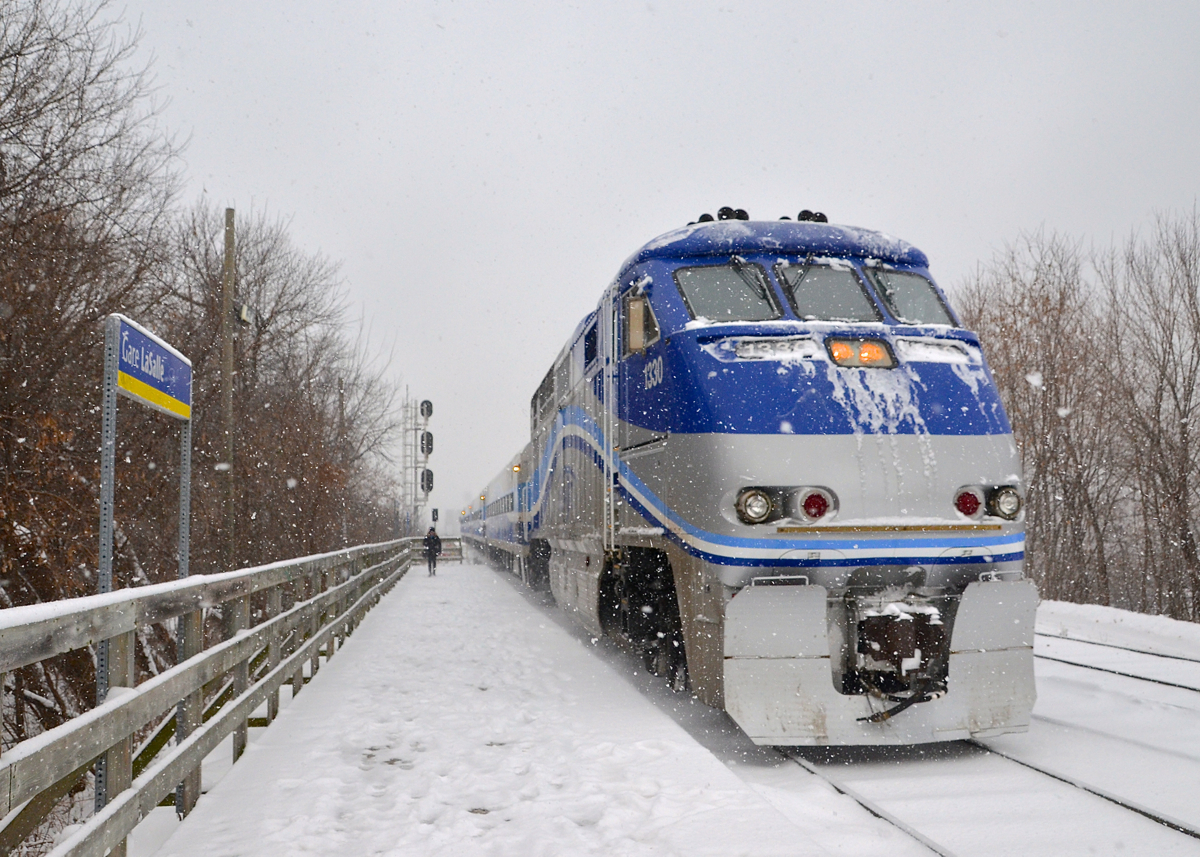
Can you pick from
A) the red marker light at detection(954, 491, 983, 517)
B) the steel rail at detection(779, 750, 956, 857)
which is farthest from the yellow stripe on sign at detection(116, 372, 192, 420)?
the red marker light at detection(954, 491, 983, 517)

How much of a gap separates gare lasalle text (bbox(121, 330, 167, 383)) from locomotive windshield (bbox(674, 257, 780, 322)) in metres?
3.45

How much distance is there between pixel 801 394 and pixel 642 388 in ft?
5.38

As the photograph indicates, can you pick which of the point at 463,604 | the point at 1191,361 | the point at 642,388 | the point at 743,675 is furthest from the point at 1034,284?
the point at 743,675

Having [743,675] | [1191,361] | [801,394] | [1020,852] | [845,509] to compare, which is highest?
[1191,361]

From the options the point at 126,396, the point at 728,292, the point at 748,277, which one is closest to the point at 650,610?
the point at 728,292

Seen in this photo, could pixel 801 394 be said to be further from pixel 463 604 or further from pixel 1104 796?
pixel 463 604

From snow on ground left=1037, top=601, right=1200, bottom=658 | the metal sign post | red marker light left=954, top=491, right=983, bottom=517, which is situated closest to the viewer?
the metal sign post

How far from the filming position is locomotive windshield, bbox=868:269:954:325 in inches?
267

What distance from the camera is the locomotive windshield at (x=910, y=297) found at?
6781 mm

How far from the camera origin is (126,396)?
4164mm

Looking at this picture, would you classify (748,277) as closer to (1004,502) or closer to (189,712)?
(1004,502)

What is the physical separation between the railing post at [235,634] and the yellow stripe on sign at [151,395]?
1101mm

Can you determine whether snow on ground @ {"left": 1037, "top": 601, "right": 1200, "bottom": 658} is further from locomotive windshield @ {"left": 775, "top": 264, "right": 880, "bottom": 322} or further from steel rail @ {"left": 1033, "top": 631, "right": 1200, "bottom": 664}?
locomotive windshield @ {"left": 775, "top": 264, "right": 880, "bottom": 322}

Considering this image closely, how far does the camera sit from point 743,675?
541cm
